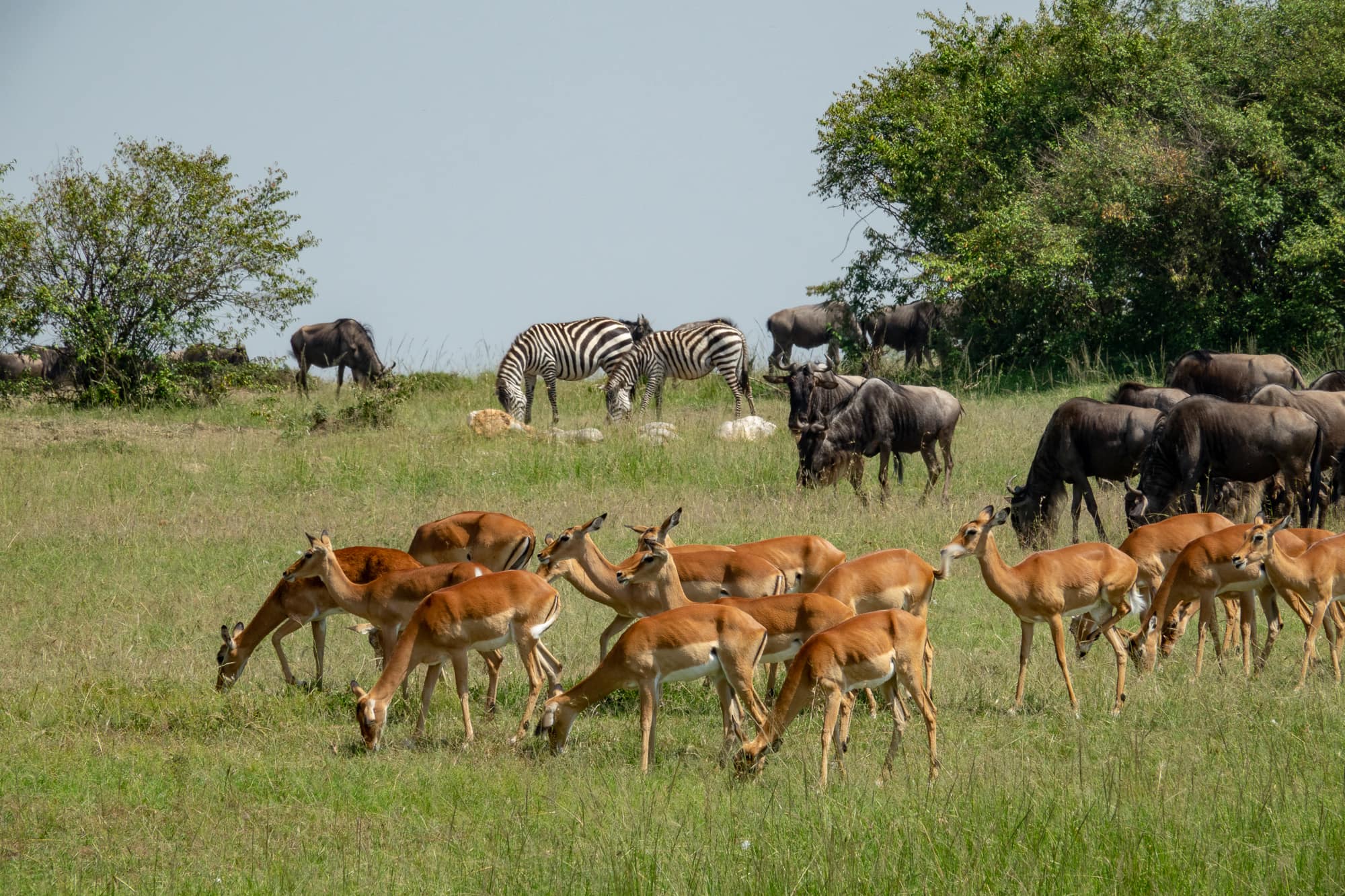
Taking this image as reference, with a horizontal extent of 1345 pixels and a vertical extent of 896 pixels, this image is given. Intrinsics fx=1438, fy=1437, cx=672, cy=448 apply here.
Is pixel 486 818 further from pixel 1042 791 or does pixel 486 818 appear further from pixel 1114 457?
pixel 1114 457

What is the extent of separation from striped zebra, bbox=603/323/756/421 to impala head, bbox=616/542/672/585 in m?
17.6

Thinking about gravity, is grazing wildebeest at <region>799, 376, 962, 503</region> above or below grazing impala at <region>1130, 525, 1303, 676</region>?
above

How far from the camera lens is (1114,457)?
15.9 meters

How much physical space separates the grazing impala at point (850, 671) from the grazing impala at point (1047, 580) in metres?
1.48

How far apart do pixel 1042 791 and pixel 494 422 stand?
15494 millimetres

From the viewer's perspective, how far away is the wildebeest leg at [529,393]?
1011 inches

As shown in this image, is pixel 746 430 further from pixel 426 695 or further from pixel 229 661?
pixel 426 695

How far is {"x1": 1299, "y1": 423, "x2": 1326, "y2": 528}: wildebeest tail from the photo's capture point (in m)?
14.7

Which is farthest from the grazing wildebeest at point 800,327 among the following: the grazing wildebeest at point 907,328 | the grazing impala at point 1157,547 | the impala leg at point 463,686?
the impala leg at point 463,686

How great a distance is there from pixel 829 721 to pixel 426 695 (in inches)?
104

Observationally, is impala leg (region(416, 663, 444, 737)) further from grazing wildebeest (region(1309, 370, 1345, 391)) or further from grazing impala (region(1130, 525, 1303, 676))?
grazing wildebeest (region(1309, 370, 1345, 391))

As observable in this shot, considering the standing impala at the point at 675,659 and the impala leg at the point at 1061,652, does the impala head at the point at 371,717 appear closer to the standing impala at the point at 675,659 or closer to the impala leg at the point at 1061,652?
the standing impala at the point at 675,659

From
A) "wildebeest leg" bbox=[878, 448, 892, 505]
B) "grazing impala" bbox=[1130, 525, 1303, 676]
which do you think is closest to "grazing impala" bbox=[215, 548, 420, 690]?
"grazing impala" bbox=[1130, 525, 1303, 676]

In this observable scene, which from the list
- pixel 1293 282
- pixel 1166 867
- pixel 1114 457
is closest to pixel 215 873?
pixel 1166 867
